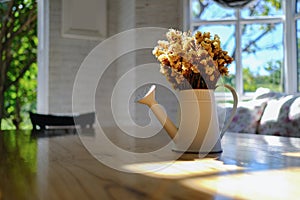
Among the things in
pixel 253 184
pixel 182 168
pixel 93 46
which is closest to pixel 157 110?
pixel 182 168

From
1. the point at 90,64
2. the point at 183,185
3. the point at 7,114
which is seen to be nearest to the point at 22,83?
the point at 7,114

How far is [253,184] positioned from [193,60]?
0.42 m

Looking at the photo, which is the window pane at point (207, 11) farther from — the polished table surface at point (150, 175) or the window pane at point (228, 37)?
the polished table surface at point (150, 175)

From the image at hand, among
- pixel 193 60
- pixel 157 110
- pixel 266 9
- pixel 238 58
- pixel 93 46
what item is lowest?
pixel 157 110

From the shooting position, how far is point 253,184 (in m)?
0.54

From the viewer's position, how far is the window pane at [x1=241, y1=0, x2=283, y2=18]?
3740 mm

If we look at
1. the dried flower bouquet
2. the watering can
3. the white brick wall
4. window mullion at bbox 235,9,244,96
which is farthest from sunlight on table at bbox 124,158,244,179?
window mullion at bbox 235,9,244,96

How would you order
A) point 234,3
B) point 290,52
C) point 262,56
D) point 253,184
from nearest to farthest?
point 253,184, point 234,3, point 290,52, point 262,56

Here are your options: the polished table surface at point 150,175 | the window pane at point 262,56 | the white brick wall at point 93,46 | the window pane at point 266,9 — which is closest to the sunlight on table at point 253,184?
the polished table surface at point 150,175

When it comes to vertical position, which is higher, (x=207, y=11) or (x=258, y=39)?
(x=207, y=11)

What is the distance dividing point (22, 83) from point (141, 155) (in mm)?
4901

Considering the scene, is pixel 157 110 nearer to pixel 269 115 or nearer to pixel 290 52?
pixel 269 115

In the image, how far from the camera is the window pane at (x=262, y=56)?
3.70 m

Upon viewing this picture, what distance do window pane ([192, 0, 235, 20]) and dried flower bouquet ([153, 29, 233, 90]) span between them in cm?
308
